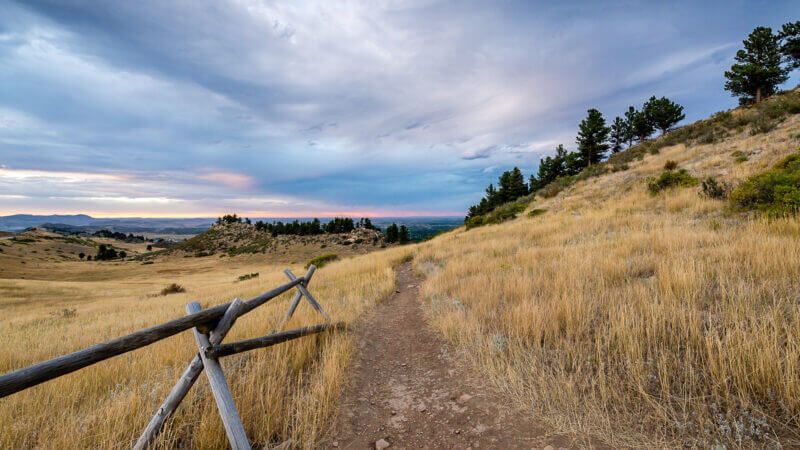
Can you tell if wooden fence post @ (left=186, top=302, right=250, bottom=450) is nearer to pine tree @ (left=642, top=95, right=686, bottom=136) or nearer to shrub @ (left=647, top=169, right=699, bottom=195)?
shrub @ (left=647, top=169, right=699, bottom=195)

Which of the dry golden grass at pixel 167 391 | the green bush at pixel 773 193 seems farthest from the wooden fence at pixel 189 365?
the green bush at pixel 773 193

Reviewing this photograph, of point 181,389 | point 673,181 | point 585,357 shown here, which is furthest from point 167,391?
point 673,181

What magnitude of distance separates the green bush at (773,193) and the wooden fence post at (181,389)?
11.4 metres

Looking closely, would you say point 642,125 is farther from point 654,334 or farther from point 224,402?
point 224,402

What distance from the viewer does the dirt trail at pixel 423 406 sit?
2.84 meters

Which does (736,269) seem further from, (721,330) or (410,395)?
(410,395)

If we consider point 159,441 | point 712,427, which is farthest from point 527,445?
point 159,441

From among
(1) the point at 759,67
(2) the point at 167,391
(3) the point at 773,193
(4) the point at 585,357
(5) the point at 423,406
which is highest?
(1) the point at 759,67

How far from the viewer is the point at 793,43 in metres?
28.6

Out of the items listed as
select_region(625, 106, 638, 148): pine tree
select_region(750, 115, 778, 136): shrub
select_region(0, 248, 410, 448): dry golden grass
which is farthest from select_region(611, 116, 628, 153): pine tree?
select_region(0, 248, 410, 448): dry golden grass

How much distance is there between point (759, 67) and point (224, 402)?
51.8 meters

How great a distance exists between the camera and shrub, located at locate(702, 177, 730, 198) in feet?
31.5

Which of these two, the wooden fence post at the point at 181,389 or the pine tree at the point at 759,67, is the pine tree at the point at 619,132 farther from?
the wooden fence post at the point at 181,389

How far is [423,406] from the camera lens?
3531 mm
